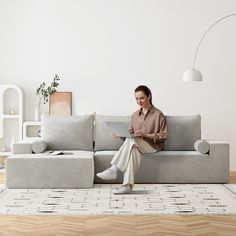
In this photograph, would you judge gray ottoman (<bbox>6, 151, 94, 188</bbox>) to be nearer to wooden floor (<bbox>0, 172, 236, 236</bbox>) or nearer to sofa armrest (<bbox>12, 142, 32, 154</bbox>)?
sofa armrest (<bbox>12, 142, 32, 154</bbox>)

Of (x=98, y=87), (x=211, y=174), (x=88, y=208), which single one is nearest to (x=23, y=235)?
(x=88, y=208)

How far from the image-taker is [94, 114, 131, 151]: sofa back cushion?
7672mm

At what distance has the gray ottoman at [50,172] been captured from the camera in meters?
6.82

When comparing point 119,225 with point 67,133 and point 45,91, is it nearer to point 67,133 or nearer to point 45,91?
point 67,133

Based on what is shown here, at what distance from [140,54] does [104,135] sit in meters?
1.57

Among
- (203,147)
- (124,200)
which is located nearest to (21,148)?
(124,200)

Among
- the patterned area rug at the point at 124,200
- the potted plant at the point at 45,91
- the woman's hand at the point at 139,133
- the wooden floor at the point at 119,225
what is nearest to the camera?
the wooden floor at the point at 119,225

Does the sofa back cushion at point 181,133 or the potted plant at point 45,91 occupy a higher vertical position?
the potted plant at point 45,91

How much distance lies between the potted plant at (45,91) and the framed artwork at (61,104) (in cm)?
9

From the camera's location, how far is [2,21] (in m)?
8.70

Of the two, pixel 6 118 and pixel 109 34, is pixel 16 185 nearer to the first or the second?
pixel 6 118

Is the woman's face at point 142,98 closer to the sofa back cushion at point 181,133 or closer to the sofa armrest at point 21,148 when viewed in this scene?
the sofa back cushion at point 181,133

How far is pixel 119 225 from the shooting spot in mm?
4992

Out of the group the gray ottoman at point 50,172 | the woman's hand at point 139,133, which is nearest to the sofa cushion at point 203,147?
the woman's hand at point 139,133
